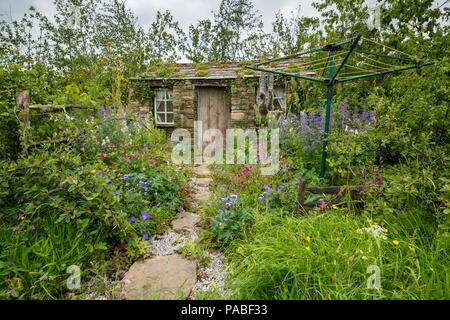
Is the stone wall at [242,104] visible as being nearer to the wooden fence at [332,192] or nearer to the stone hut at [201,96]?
the stone hut at [201,96]

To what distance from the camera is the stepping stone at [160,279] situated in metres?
1.71

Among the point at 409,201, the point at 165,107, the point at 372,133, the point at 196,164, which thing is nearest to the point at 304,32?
the point at 165,107

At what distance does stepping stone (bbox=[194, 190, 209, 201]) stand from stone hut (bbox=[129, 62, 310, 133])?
3.90 m

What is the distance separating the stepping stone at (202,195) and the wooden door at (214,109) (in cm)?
431

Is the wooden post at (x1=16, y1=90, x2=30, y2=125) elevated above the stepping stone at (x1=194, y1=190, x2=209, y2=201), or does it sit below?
above

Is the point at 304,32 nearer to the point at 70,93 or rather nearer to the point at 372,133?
the point at 372,133

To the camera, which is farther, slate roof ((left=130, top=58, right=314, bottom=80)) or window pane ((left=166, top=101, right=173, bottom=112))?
window pane ((left=166, top=101, right=173, bottom=112))

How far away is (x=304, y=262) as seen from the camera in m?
1.61

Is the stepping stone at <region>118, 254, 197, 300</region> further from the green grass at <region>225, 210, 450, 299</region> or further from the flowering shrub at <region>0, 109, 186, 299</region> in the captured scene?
the green grass at <region>225, 210, 450, 299</region>

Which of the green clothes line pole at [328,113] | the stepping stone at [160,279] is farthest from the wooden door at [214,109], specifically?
the stepping stone at [160,279]

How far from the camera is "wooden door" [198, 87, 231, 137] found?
25.3 feet

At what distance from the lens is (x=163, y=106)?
8.18 m

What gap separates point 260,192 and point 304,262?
1629 mm

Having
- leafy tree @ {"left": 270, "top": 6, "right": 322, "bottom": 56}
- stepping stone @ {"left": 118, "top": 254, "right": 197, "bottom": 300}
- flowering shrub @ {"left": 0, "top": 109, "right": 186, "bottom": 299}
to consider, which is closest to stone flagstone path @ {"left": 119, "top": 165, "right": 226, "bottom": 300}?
stepping stone @ {"left": 118, "top": 254, "right": 197, "bottom": 300}
